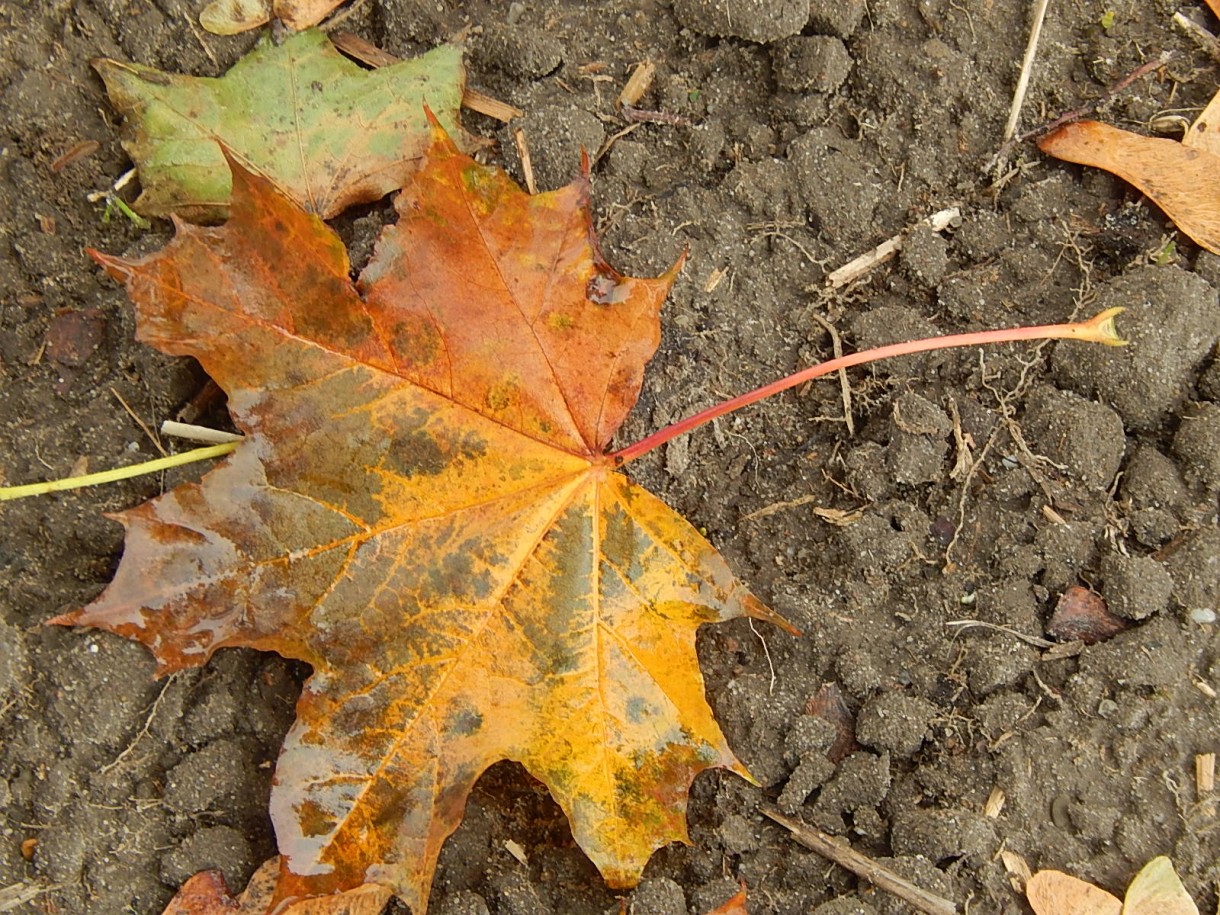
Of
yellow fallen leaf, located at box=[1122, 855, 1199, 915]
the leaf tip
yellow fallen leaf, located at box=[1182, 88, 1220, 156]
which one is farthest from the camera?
yellow fallen leaf, located at box=[1182, 88, 1220, 156]

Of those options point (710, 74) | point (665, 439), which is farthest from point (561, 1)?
point (665, 439)

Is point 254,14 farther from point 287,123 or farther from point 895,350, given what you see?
point 895,350

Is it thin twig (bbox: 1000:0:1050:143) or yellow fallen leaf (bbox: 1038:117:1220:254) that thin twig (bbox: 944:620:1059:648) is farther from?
thin twig (bbox: 1000:0:1050:143)

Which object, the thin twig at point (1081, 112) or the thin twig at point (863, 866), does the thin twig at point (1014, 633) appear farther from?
the thin twig at point (1081, 112)

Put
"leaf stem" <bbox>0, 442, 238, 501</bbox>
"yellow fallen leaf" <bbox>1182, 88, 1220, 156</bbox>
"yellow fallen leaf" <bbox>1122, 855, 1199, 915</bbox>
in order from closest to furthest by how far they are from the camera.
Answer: "yellow fallen leaf" <bbox>1122, 855, 1199, 915</bbox>
"leaf stem" <bbox>0, 442, 238, 501</bbox>
"yellow fallen leaf" <bbox>1182, 88, 1220, 156</bbox>

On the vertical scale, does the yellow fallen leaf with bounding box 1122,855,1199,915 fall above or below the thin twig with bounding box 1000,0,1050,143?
below

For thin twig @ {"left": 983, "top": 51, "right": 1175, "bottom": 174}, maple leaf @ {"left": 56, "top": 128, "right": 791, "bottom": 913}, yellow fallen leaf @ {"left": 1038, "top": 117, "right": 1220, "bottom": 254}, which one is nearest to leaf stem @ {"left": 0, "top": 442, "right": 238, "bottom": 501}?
maple leaf @ {"left": 56, "top": 128, "right": 791, "bottom": 913}

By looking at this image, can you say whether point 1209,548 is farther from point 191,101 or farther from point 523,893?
point 191,101
